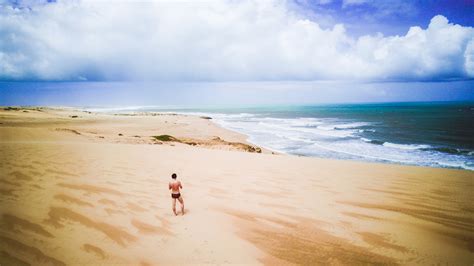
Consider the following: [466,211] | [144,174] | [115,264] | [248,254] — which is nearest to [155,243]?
[115,264]

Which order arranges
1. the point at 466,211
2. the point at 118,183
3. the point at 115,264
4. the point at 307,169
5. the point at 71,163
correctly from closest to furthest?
the point at 115,264 < the point at 466,211 < the point at 118,183 < the point at 71,163 < the point at 307,169

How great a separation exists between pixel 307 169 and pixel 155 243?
28.5ft

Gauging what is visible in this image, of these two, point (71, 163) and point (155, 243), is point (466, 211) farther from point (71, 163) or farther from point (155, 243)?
point (71, 163)

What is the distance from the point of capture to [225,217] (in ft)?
20.2

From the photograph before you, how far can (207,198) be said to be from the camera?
752 cm

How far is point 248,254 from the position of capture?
470cm

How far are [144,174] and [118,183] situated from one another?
1.46 meters

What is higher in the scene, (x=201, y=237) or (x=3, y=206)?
(x=3, y=206)

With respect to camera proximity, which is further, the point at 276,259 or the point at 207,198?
the point at 207,198

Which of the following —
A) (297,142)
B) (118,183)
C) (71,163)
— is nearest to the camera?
(118,183)

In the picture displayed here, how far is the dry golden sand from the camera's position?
15.2 feet

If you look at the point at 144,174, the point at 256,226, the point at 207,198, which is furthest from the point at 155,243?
the point at 144,174

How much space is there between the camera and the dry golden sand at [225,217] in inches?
182

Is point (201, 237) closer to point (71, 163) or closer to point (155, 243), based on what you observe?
point (155, 243)
